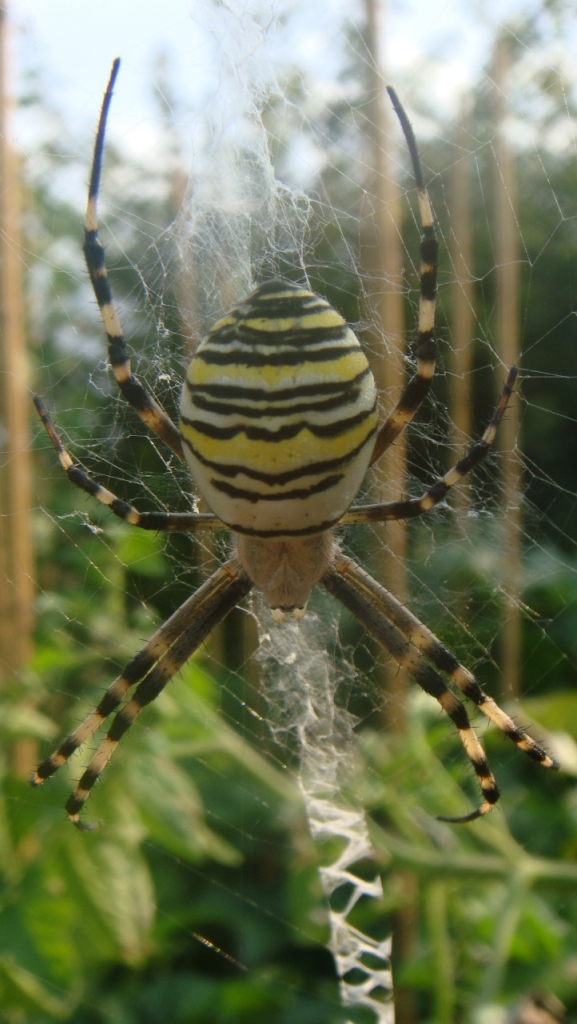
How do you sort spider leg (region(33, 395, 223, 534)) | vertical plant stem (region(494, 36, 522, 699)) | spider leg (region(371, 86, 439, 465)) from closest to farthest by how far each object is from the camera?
spider leg (region(371, 86, 439, 465)) < spider leg (region(33, 395, 223, 534)) < vertical plant stem (region(494, 36, 522, 699))

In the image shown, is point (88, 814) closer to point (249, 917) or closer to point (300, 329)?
point (249, 917)

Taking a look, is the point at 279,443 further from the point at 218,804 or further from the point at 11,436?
the point at 11,436

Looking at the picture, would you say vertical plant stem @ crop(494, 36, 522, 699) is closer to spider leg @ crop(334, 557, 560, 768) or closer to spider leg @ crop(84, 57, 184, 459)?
spider leg @ crop(334, 557, 560, 768)

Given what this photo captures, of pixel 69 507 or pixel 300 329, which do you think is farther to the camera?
pixel 69 507

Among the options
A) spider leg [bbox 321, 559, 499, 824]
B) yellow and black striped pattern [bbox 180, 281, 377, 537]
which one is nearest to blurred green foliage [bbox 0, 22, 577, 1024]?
A: spider leg [bbox 321, 559, 499, 824]

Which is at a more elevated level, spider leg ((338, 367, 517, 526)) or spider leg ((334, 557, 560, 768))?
spider leg ((338, 367, 517, 526))

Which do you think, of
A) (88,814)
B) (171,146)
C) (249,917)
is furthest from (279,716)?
(171,146)

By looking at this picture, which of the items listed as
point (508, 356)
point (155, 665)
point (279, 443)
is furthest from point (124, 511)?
point (508, 356)
